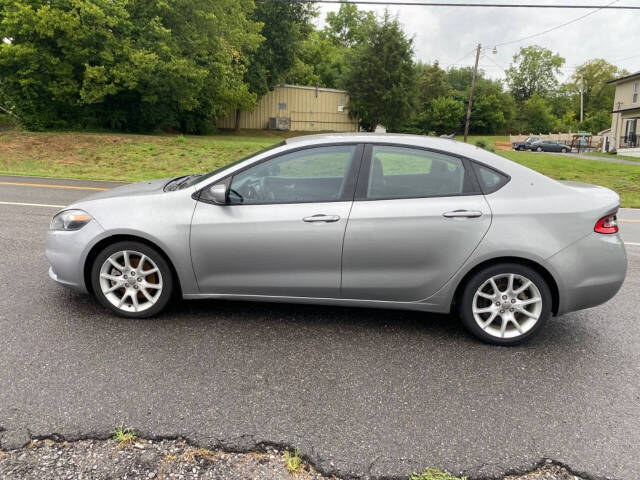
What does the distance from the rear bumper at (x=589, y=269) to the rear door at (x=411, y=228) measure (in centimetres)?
65

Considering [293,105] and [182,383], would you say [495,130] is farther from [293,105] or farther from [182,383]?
[182,383]

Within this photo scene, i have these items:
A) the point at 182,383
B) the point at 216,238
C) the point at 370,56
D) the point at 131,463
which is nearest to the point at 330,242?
the point at 216,238

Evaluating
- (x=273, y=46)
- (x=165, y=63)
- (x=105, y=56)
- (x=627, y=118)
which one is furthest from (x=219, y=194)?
(x=627, y=118)

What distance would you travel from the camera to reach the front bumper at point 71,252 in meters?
4.05

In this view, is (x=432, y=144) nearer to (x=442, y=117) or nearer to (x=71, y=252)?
(x=71, y=252)

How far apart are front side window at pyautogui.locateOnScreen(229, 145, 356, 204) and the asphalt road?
1.07m

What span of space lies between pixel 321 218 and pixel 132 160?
50.1 ft

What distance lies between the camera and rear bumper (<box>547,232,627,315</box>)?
3.71m

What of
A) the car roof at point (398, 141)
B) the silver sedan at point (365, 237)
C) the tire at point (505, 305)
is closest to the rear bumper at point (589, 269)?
the silver sedan at point (365, 237)

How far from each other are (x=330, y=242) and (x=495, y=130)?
77.0 metres

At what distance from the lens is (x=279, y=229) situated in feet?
12.7

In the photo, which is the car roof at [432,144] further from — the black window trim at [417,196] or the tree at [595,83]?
the tree at [595,83]

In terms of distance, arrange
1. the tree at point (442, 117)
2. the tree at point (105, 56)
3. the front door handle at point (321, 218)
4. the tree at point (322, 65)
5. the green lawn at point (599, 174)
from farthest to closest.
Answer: the tree at point (442, 117), the tree at point (322, 65), the tree at point (105, 56), the green lawn at point (599, 174), the front door handle at point (321, 218)

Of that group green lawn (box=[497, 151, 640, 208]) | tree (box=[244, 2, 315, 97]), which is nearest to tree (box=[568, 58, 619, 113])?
tree (box=[244, 2, 315, 97])
